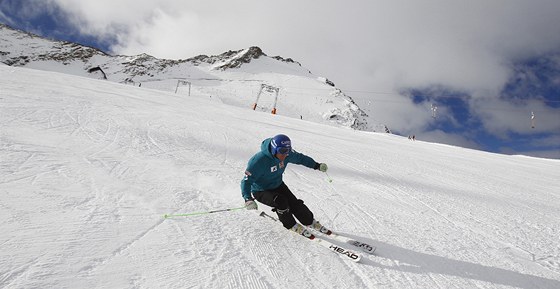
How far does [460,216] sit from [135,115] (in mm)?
10851

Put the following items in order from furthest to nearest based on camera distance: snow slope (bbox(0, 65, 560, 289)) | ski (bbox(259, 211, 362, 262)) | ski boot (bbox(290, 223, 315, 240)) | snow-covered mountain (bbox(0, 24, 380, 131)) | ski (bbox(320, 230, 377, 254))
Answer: snow-covered mountain (bbox(0, 24, 380, 131)), ski boot (bbox(290, 223, 315, 240)), ski (bbox(320, 230, 377, 254)), ski (bbox(259, 211, 362, 262)), snow slope (bbox(0, 65, 560, 289))

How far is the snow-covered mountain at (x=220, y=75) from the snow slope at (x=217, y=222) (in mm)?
56834

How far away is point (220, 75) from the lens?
10188cm

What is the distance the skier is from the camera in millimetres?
4348

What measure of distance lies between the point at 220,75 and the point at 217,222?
102m

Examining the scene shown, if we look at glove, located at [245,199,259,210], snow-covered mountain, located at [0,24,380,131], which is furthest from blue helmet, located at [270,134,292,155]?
snow-covered mountain, located at [0,24,380,131]

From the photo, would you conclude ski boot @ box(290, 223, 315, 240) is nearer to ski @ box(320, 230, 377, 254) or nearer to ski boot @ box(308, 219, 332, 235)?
ski boot @ box(308, 219, 332, 235)

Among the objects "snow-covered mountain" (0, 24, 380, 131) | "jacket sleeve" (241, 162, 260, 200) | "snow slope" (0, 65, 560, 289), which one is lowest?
"snow slope" (0, 65, 560, 289)

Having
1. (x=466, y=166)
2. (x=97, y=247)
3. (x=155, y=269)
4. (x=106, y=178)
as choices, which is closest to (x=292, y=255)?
(x=155, y=269)

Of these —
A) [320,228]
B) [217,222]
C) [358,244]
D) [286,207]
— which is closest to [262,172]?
[286,207]

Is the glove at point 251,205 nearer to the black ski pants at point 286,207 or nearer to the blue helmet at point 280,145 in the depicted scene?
the black ski pants at point 286,207

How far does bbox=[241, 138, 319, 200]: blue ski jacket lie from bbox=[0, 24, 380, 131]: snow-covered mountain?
196 feet

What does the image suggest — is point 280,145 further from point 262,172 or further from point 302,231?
point 302,231

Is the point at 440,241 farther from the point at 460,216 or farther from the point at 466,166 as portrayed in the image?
the point at 466,166
